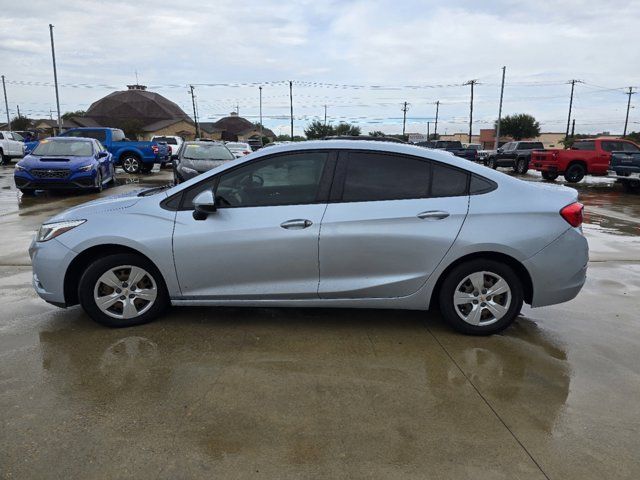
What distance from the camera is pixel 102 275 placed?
13.9 ft

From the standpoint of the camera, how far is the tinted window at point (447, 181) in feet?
13.7

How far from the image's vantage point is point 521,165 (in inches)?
1094

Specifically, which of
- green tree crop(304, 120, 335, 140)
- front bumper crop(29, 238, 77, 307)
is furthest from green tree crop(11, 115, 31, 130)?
front bumper crop(29, 238, 77, 307)

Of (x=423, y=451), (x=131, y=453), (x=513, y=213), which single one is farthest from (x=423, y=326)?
(x=131, y=453)

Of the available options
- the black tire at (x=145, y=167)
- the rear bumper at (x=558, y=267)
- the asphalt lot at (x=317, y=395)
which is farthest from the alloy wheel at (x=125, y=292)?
the black tire at (x=145, y=167)

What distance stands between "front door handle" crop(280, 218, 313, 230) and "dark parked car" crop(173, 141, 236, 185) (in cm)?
900

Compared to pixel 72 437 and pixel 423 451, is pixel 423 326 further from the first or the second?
pixel 72 437

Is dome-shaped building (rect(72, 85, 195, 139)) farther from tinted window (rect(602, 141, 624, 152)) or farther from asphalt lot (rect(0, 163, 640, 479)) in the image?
asphalt lot (rect(0, 163, 640, 479))

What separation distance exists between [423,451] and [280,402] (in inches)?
37.6

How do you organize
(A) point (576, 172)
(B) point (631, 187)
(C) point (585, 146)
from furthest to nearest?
(A) point (576, 172)
(C) point (585, 146)
(B) point (631, 187)

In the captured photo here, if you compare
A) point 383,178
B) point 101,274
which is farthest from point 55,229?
point 383,178

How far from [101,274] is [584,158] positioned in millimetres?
20363

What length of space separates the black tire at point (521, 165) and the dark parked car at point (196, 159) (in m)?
19.0

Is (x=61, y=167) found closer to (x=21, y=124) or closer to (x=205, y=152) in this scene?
(x=205, y=152)
